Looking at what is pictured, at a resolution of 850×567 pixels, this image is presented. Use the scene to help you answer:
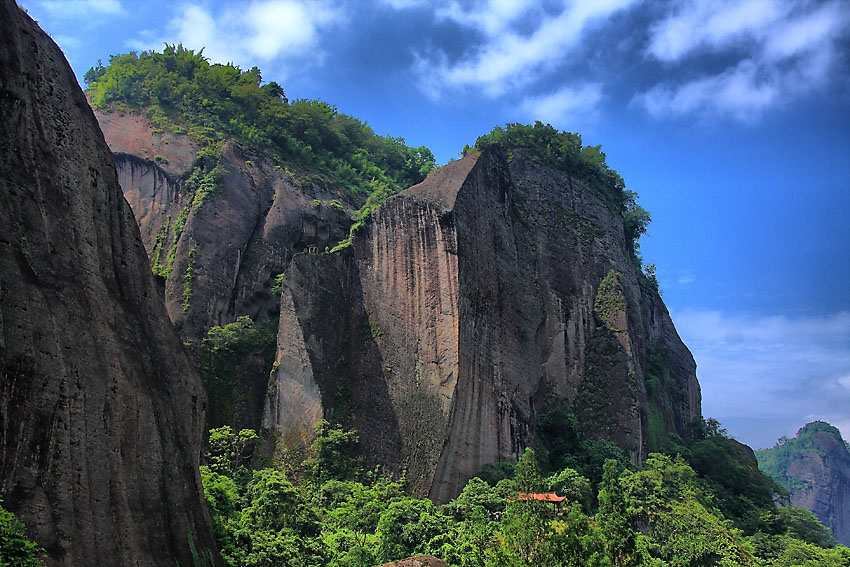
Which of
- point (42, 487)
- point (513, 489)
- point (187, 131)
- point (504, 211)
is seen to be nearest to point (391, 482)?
point (513, 489)

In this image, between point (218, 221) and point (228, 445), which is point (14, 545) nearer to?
point (228, 445)

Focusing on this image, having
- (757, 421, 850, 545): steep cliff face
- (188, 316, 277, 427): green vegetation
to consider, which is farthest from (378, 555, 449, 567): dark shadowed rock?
(757, 421, 850, 545): steep cliff face

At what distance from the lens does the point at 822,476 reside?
89.9 metres

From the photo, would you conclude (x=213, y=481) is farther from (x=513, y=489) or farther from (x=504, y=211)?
(x=504, y=211)

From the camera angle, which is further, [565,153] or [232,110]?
[565,153]

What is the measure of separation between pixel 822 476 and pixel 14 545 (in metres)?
95.8

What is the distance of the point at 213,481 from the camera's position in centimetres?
2038

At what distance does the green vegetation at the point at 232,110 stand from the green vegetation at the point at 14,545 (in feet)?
88.2

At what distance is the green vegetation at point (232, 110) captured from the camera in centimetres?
3700

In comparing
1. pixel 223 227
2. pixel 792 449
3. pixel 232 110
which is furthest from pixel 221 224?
pixel 792 449

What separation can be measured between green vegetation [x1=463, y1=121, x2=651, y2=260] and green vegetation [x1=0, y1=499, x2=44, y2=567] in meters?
32.5

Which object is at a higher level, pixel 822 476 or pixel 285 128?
pixel 285 128

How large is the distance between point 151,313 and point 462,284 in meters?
15.1

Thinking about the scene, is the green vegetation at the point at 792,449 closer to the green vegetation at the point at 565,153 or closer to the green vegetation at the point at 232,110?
the green vegetation at the point at 565,153
